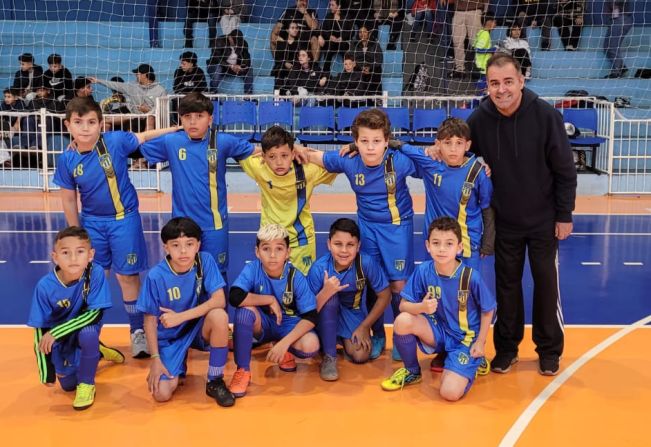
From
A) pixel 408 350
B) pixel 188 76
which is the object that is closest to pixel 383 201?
pixel 408 350

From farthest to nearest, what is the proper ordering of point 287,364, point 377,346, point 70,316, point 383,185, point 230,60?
point 230,60 → point 377,346 → point 383,185 → point 287,364 → point 70,316

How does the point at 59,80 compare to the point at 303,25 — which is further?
the point at 303,25

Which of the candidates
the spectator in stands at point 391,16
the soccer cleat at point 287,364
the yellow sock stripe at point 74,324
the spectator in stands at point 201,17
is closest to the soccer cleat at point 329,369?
the soccer cleat at point 287,364

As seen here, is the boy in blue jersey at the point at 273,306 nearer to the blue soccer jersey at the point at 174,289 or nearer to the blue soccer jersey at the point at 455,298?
the blue soccer jersey at the point at 174,289

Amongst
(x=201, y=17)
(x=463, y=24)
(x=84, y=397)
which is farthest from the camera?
(x=201, y=17)

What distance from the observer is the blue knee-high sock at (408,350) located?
4.47m

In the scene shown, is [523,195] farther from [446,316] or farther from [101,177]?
[101,177]

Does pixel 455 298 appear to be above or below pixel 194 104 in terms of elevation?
below

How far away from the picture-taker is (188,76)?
1230 centimetres

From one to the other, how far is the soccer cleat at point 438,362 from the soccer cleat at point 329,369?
572 mm

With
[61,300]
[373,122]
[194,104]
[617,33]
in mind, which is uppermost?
[617,33]

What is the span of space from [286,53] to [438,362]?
8.63 m

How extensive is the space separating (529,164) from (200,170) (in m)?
1.97

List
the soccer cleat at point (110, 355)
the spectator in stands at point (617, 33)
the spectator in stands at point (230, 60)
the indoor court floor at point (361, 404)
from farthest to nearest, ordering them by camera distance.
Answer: the spectator in stands at point (617, 33)
the spectator in stands at point (230, 60)
the soccer cleat at point (110, 355)
the indoor court floor at point (361, 404)
